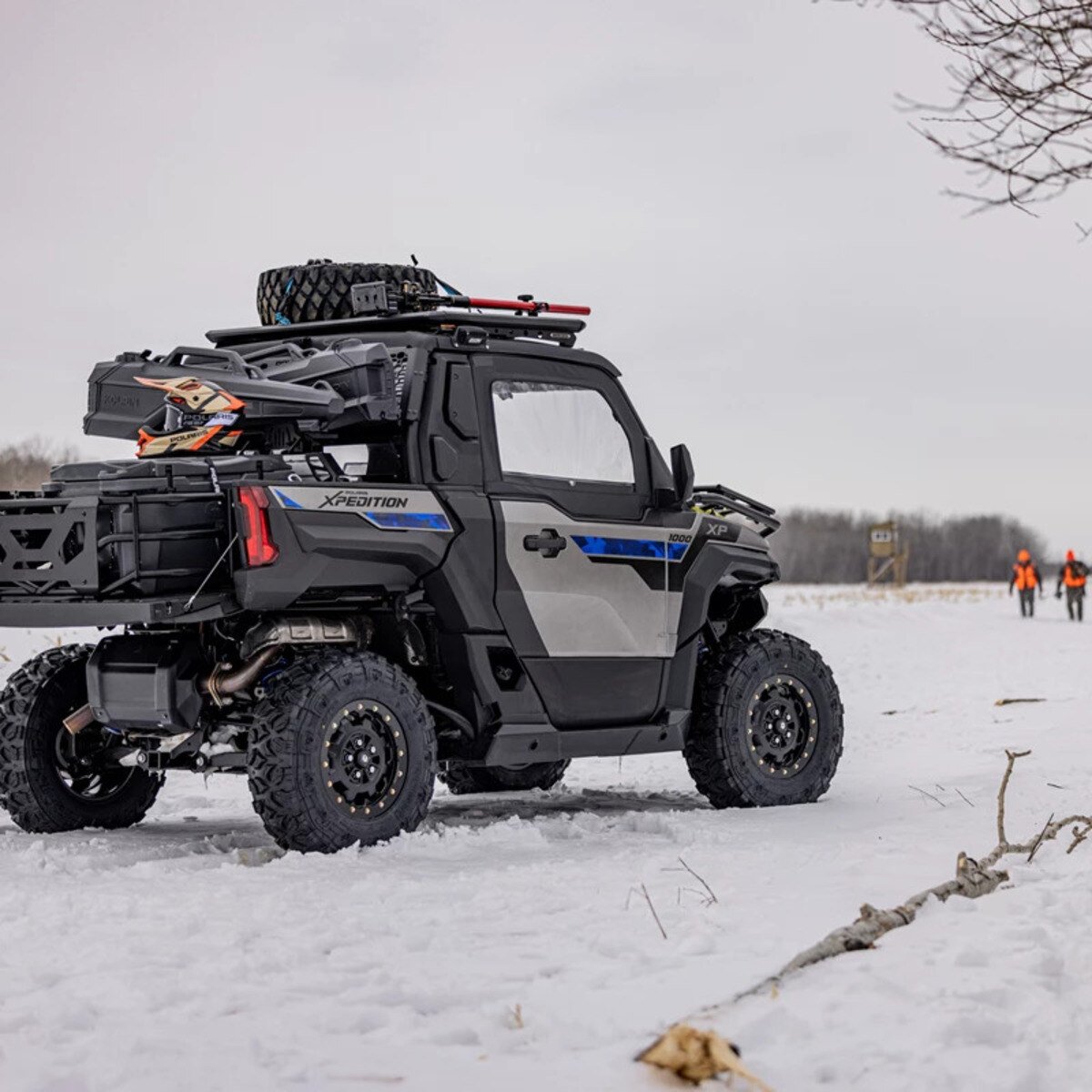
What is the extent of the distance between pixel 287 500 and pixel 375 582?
0.61m

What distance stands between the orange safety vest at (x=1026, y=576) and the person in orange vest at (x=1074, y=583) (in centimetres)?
87

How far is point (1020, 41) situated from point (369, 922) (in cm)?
526

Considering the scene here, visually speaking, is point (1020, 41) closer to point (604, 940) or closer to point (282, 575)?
point (282, 575)

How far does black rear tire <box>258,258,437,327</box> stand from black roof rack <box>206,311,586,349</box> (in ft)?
0.49

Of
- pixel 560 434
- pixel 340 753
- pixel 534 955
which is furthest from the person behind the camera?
pixel 560 434

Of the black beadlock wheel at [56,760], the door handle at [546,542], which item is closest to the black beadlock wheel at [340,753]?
the door handle at [546,542]

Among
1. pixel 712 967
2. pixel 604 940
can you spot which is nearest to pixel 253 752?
pixel 604 940

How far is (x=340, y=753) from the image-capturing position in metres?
7.30

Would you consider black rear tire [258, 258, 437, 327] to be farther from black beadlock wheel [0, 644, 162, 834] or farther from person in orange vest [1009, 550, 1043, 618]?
person in orange vest [1009, 550, 1043, 618]

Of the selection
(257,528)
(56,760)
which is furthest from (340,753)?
(56,760)

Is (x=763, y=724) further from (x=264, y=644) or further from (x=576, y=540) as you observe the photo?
(x=264, y=644)

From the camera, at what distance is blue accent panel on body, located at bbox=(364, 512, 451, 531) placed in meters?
7.54

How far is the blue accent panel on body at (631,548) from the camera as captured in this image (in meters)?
8.34

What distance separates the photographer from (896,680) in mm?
19516
